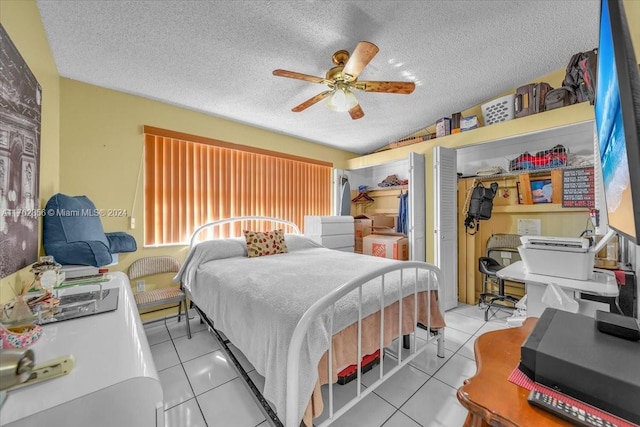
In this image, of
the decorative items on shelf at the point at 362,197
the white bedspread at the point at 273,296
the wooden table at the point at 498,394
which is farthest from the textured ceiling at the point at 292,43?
the wooden table at the point at 498,394

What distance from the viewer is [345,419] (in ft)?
4.70

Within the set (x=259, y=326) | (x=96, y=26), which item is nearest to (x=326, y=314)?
(x=259, y=326)

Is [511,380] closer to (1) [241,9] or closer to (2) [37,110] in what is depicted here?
(1) [241,9]

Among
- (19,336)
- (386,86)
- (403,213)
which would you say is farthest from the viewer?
(403,213)

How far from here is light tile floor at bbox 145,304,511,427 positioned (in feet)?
4.76

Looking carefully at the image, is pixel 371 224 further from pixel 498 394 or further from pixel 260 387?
pixel 498 394

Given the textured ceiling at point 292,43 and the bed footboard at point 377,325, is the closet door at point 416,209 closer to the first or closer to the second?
the textured ceiling at point 292,43

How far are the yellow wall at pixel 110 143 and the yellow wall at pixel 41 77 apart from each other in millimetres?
121

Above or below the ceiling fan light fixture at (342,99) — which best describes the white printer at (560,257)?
below

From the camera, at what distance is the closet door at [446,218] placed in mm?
2955

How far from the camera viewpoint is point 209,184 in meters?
3.04

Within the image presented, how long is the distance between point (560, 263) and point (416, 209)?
1572 mm

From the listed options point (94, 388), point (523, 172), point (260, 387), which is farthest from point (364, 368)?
point (523, 172)

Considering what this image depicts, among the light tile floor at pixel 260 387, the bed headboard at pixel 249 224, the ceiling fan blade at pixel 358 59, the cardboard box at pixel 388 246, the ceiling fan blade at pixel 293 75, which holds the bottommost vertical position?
the light tile floor at pixel 260 387
